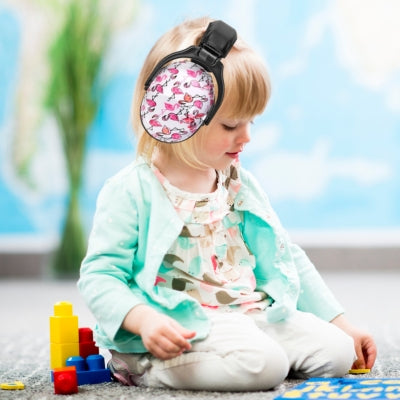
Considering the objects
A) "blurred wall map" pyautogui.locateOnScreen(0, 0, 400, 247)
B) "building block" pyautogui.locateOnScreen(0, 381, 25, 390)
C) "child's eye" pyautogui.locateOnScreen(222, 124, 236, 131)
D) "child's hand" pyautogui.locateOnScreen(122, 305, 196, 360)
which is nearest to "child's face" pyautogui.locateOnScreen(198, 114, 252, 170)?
"child's eye" pyautogui.locateOnScreen(222, 124, 236, 131)

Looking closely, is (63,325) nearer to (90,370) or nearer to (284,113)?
(90,370)

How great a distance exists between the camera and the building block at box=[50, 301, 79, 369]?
1168 millimetres

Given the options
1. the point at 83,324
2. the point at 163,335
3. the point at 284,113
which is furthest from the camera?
the point at 284,113

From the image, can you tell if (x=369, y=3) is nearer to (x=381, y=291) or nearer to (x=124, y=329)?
(x=381, y=291)

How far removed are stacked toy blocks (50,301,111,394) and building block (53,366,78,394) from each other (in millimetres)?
47

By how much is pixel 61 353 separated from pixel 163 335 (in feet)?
0.77

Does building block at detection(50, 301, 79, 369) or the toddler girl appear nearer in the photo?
the toddler girl

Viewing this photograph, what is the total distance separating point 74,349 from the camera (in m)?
1.18

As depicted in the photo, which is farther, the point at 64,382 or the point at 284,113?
the point at 284,113

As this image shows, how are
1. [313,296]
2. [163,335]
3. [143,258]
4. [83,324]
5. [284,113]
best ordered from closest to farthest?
[163,335] → [143,258] → [313,296] → [83,324] → [284,113]

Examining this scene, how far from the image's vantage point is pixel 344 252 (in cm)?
316

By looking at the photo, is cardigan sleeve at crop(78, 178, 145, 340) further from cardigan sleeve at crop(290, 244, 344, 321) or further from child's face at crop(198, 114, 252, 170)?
cardigan sleeve at crop(290, 244, 344, 321)

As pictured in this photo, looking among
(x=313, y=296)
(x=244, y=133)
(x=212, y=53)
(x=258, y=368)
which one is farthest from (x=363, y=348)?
(x=212, y=53)

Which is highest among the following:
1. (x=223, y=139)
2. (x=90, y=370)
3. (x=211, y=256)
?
(x=223, y=139)
